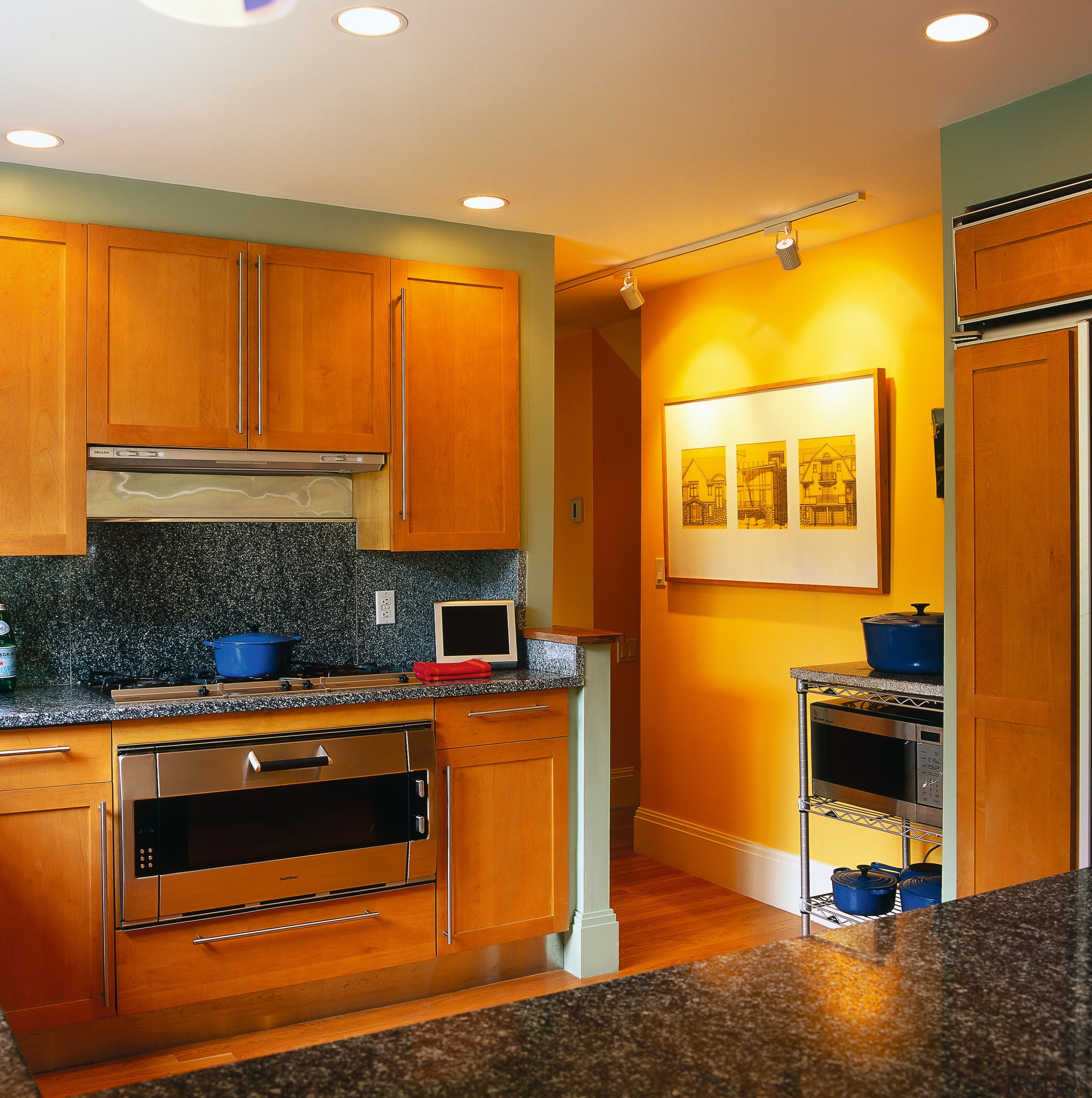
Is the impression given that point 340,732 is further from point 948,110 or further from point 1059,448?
point 948,110

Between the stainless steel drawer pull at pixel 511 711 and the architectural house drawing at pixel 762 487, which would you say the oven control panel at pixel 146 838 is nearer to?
the stainless steel drawer pull at pixel 511 711

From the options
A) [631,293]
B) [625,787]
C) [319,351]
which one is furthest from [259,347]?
[625,787]

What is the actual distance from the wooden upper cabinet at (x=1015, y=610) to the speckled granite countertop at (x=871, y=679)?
28cm

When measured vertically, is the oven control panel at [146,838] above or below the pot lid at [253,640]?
below

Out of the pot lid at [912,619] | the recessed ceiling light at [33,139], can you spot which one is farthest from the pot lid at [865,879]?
the recessed ceiling light at [33,139]

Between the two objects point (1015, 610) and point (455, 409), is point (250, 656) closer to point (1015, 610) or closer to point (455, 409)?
point (455, 409)

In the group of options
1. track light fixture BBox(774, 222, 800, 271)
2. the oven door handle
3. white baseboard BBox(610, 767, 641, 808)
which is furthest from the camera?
white baseboard BBox(610, 767, 641, 808)

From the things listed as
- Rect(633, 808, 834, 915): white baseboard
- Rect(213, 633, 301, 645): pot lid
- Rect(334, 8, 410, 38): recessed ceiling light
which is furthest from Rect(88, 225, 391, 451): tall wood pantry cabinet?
Rect(633, 808, 834, 915): white baseboard

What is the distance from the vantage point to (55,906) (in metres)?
2.68

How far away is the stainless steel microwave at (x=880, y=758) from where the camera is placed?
2.95 metres

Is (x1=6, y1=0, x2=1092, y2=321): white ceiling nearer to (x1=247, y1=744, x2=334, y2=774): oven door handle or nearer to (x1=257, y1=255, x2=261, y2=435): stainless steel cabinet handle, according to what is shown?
(x1=257, y1=255, x2=261, y2=435): stainless steel cabinet handle

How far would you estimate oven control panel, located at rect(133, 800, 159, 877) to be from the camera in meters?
2.75

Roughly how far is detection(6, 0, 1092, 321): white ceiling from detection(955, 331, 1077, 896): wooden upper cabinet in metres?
0.68

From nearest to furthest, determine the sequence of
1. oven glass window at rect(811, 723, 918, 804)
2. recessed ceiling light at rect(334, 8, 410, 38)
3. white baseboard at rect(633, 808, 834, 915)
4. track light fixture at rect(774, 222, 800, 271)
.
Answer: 1. recessed ceiling light at rect(334, 8, 410, 38)
2. oven glass window at rect(811, 723, 918, 804)
3. track light fixture at rect(774, 222, 800, 271)
4. white baseboard at rect(633, 808, 834, 915)
